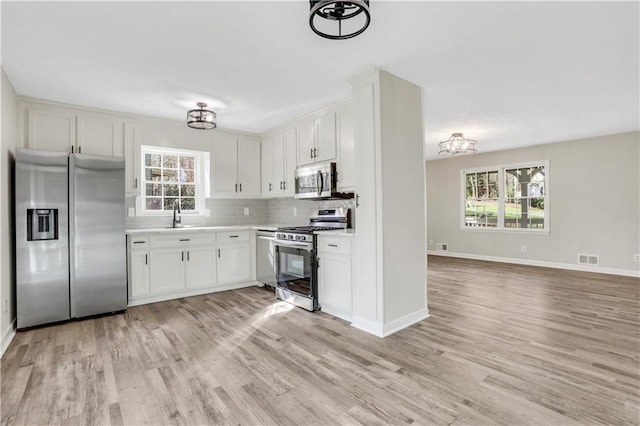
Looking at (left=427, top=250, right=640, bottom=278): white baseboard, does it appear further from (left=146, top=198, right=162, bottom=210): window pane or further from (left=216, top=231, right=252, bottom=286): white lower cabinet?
(left=146, top=198, right=162, bottom=210): window pane

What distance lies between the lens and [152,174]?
4645 millimetres

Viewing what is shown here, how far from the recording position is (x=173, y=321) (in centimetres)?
333

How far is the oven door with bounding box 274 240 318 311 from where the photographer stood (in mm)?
3572

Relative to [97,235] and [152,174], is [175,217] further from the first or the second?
[97,235]

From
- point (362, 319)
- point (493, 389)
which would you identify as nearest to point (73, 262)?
point (362, 319)

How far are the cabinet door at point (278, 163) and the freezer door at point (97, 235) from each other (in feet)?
6.52

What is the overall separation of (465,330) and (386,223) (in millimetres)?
1251

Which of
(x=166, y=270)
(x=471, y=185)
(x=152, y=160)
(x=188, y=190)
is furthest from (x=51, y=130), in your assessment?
(x=471, y=185)

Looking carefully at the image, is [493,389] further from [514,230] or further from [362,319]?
[514,230]

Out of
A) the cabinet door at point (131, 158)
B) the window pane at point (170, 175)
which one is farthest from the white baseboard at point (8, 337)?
the window pane at point (170, 175)

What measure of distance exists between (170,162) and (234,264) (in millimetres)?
1793

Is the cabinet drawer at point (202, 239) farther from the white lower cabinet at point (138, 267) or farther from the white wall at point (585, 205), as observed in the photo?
the white wall at point (585, 205)

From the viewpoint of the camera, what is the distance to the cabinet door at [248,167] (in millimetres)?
5047

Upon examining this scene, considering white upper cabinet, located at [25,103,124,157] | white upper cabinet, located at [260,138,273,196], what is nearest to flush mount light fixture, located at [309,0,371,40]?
white upper cabinet, located at [260,138,273,196]
